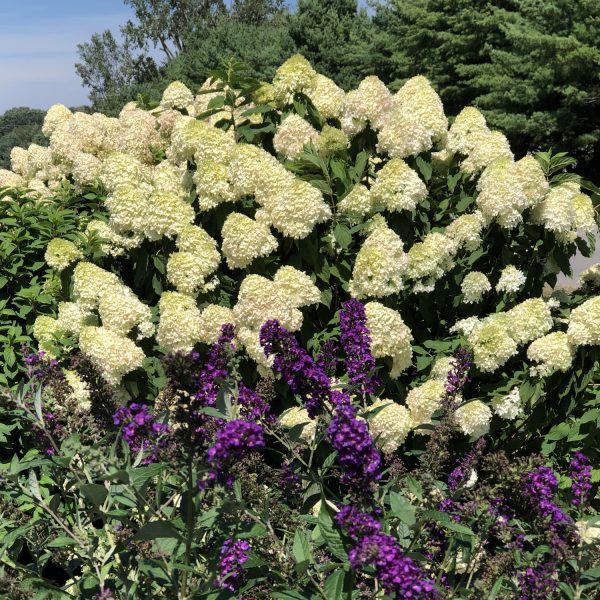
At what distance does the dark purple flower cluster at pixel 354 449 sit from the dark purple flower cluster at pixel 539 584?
0.63 m

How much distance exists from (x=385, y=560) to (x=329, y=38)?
28.4 metres

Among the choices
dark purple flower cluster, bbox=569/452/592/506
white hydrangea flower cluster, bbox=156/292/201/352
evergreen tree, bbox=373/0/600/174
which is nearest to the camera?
dark purple flower cluster, bbox=569/452/592/506

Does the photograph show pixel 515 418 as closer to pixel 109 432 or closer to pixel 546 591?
pixel 546 591

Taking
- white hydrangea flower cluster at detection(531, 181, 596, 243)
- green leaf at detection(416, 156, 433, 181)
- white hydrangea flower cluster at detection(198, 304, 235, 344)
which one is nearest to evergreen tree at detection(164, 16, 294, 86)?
green leaf at detection(416, 156, 433, 181)

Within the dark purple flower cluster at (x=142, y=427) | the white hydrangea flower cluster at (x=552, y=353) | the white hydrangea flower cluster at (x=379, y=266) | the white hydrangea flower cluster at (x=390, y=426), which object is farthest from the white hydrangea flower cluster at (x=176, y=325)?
the white hydrangea flower cluster at (x=552, y=353)

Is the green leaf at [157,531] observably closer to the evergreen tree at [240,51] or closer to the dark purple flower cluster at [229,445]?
the dark purple flower cluster at [229,445]

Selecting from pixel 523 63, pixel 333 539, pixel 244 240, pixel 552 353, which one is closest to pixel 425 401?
pixel 552 353

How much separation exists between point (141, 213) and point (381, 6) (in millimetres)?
26900

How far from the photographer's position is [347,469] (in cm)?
178

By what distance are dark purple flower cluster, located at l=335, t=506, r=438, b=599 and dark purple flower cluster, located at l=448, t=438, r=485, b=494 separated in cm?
75

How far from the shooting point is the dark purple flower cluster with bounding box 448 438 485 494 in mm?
2355

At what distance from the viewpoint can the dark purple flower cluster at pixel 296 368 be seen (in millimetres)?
2178

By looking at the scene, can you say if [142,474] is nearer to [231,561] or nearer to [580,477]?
[231,561]

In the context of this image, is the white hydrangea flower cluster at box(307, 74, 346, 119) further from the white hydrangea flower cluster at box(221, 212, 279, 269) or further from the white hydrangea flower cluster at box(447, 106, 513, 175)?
the white hydrangea flower cluster at box(221, 212, 279, 269)
